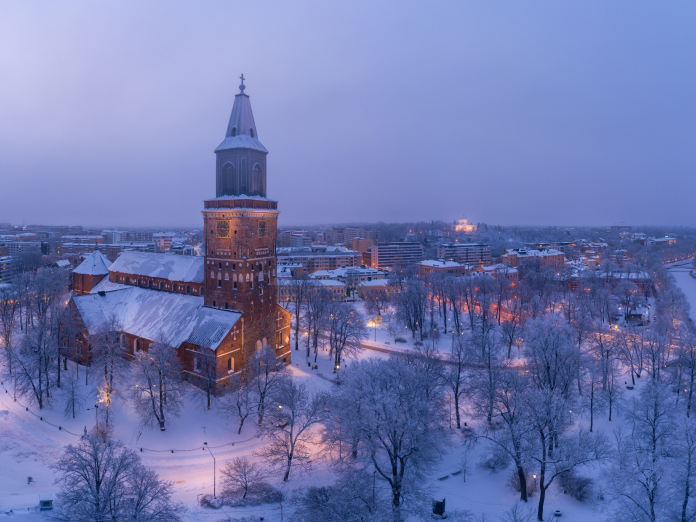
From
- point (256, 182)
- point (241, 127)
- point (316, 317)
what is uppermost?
point (241, 127)

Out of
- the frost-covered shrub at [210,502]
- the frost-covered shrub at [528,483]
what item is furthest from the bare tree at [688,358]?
the frost-covered shrub at [210,502]

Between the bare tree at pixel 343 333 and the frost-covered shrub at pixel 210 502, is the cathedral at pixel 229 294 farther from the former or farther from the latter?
the frost-covered shrub at pixel 210 502

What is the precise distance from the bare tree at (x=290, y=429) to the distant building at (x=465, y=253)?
160 metres

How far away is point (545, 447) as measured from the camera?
29688mm

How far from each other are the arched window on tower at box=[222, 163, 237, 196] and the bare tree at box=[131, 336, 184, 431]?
60.2ft

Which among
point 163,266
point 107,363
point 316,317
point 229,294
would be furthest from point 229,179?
point 316,317

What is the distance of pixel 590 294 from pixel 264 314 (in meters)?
79.7

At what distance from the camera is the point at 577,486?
31891 millimetres

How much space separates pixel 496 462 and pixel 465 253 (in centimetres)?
16625

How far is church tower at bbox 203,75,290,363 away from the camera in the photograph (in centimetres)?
4784

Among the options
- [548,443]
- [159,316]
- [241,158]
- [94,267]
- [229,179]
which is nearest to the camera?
[548,443]

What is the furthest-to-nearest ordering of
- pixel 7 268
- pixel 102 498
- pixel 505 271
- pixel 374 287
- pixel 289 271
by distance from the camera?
pixel 7 268 → pixel 289 271 → pixel 505 271 → pixel 374 287 → pixel 102 498

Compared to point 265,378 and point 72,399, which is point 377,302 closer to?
point 265,378

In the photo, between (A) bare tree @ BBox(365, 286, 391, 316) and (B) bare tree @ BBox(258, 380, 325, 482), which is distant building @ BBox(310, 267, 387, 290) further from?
(B) bare tree @ BBox(258, 380, 325, 482)
